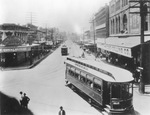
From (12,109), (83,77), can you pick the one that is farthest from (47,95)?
(12,109)

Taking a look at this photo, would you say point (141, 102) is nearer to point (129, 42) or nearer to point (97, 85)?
point (97, 85)

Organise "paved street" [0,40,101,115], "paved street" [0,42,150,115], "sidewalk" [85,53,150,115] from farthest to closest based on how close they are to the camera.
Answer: "paved street" [0,40,101,115]
"paved street" [0,42,150,115]
"sidewalk" [85,53,150,115]

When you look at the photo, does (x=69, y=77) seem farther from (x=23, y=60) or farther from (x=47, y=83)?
(x=23, y=60)

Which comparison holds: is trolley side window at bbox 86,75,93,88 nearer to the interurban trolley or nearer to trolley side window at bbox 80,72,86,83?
the interurban trolley

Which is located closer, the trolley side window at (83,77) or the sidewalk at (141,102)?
the sidewalk at (141,102)

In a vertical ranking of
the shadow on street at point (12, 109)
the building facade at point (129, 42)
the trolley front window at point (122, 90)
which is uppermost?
the building facade at point (129, 42)

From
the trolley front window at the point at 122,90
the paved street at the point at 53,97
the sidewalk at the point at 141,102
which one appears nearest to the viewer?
the trolley front window at the point at 122,90

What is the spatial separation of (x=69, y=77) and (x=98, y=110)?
21.9 feet

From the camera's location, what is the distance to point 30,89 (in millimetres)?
19703

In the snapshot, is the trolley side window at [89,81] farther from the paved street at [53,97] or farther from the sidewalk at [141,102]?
the sidewalk at [141,102]

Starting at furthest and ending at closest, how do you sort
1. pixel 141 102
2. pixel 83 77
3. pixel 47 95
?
pixel 47 95, pixel 83 77, pixel 141 102

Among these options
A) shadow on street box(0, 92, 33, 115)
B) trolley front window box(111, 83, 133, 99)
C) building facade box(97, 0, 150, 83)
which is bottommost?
shadow on street box(0, 92, 33, 115)

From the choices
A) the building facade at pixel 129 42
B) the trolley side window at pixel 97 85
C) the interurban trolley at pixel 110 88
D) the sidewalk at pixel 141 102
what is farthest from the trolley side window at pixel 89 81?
the building facade at pixel 129 42

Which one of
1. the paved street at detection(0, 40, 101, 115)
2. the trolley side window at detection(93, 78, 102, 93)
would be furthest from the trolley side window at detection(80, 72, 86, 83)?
the trolley side window at detection(93, 78, 102, 93)
